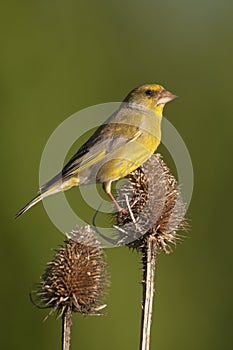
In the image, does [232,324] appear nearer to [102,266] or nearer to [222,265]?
[222,265]

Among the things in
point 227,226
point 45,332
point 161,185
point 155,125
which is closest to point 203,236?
point 227,226

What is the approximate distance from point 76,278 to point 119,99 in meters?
3.42

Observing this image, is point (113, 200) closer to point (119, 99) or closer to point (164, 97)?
point (164, 97)

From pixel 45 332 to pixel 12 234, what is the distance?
0.88 m

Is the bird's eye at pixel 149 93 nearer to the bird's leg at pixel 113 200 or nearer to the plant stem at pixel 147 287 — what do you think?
the bird's leg at pixel 113 200

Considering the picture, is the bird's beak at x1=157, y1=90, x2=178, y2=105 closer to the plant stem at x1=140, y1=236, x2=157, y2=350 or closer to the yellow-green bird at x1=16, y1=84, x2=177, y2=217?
the yellow-green bird at x1=16, y1=84, x2=177, y2=217

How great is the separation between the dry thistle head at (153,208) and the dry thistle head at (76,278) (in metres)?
0.18

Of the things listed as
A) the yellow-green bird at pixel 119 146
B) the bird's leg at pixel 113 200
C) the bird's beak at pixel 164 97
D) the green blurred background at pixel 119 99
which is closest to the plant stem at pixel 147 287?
the bird's leg at pixel 113 200

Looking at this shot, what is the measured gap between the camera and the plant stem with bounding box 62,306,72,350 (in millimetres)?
3243

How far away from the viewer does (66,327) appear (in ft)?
11.1

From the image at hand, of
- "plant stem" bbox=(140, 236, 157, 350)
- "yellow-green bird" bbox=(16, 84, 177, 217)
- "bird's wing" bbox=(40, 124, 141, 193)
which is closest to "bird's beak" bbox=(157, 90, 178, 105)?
A: "yellow-green bird" bbox=(16, 84, 177, 217)

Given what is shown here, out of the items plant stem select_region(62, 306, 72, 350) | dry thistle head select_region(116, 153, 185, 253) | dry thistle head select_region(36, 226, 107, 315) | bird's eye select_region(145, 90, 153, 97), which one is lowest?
plant stem select_region(62, 306, 72, 350)

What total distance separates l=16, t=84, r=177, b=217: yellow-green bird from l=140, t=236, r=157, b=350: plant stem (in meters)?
0.58

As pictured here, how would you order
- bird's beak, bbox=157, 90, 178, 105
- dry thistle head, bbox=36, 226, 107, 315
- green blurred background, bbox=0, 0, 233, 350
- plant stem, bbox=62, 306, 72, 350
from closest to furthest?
plant stem, bbox=62, 306, 72, 350, dry thistle head, bbox=36, 226, 107, 315, bird's beak, bbox=157, 90, 178, 105, green blurred background, bbox=0, 0, 233, 350
